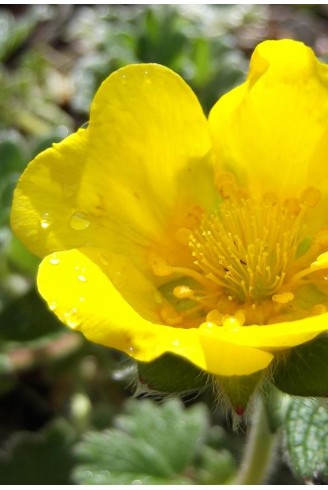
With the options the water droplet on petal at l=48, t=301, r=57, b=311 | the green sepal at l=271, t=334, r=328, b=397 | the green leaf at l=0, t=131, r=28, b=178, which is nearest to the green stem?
the green sepal at l=271, t=334, r=328, b=397

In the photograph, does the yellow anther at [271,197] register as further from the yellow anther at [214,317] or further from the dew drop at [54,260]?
the dew drop at [54,260]

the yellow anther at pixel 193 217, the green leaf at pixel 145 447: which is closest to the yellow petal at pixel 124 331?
the yellow anther at pixel 193 217

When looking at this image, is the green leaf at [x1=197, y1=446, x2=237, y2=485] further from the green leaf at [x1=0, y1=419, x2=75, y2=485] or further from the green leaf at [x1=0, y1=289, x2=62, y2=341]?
the green leaf at [x1=0, y1=289, x2=62, y2=341]

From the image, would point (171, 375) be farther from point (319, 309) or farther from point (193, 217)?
point (193, 217)

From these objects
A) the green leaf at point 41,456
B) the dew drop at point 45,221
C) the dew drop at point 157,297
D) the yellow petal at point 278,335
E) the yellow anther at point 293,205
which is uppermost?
the yellow petal at point 278,335

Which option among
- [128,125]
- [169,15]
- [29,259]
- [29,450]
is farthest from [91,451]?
[169,15]

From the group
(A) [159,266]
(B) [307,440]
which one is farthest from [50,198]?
(B) [307,440]

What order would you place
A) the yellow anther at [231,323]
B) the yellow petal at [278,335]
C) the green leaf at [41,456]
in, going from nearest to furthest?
the yellow petal at [278,335]
the yellow anther at [231,323]
the green leaf at [41,456]
